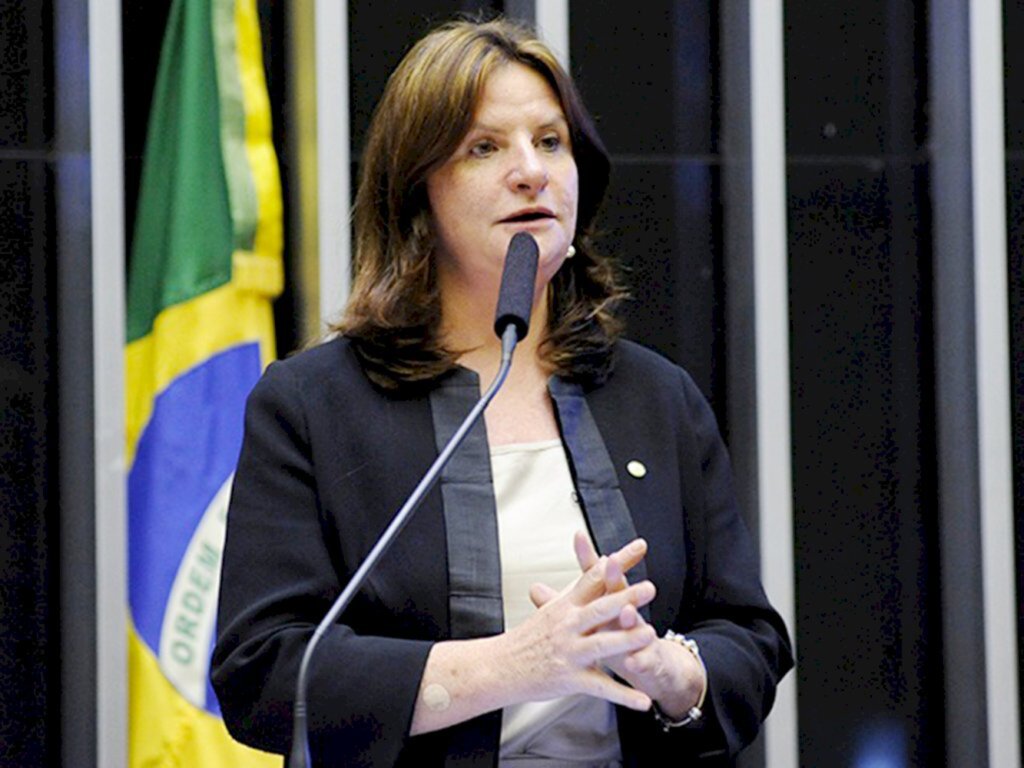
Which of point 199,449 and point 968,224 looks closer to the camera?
point 199,449

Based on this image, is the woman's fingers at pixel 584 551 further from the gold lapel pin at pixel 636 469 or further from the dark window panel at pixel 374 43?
the dark window panel at pixel 374 43

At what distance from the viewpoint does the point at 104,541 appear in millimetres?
4230

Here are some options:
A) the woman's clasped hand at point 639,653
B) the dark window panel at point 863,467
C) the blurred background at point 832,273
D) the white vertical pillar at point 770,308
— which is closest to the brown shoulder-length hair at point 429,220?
the woman's clasped hand at point 639,653

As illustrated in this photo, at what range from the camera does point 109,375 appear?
14.0 feet

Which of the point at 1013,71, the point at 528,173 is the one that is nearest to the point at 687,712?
the point at 528,173

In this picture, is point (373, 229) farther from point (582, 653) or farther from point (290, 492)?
point (582, 653)

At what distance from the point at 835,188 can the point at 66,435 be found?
214 centimetres

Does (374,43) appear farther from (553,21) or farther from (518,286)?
(518,286)

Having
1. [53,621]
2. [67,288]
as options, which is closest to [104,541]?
[53,621]

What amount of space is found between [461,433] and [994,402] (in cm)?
331

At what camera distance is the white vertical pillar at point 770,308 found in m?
4.71

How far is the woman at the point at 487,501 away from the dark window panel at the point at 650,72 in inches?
98.5

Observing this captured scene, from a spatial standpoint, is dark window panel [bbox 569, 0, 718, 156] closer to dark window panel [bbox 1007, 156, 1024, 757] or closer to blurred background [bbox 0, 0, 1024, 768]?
blurred background [bbox 0, 0, 1024, 768]

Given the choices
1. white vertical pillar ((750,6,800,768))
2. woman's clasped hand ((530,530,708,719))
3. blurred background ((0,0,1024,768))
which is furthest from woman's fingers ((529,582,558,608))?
white vertical pillar ((750,6,800,768))
